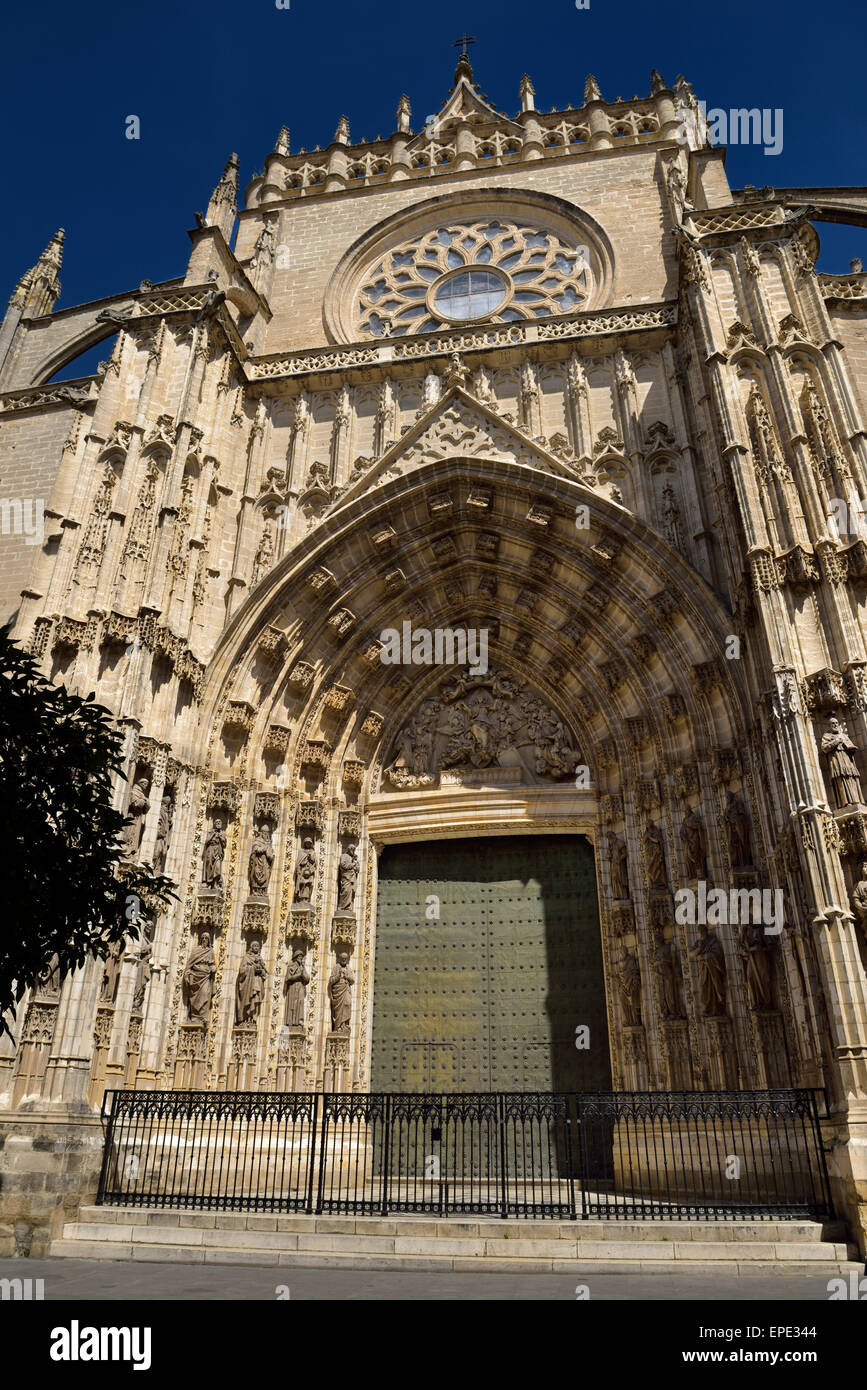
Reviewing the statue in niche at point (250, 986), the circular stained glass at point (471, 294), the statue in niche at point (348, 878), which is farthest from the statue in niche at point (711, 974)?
the circular stained glass at point (471, 294)

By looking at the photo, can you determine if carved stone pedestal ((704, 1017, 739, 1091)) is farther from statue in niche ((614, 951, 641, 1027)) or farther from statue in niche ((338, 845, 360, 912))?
statue in niche ((338, 845, 360, 912))

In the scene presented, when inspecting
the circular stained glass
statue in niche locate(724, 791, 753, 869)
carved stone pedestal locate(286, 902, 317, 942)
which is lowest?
carved stone pedestal locate(286, 902, 317, 942)

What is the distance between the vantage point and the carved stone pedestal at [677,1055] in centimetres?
1019

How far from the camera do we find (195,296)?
556 inches

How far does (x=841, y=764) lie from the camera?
8781 millimetres

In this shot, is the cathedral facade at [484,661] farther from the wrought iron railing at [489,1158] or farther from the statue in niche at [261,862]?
the wrought iron railing at [489,1158]

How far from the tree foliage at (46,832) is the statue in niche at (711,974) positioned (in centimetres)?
688

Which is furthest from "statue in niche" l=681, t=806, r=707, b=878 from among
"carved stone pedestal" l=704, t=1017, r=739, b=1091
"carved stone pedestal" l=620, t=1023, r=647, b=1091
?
"carved stone pedestal" l=620, t=1023, r=647, b=1091

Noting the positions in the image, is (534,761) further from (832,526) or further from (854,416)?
(854,416)

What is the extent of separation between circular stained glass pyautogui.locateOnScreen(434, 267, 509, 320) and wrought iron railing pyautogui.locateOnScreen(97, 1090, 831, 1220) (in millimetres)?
13526

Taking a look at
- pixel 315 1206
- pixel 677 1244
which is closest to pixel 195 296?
pixel 315 1206

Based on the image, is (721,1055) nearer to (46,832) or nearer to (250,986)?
(250,986)

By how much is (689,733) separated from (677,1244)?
6036mm

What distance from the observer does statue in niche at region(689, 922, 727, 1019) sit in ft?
33.0
